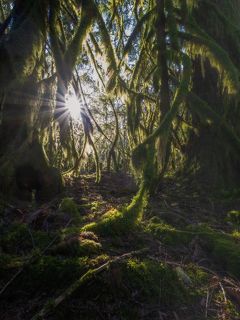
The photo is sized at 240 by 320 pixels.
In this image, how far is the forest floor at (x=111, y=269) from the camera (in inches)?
86.2

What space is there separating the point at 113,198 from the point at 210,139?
2.19m

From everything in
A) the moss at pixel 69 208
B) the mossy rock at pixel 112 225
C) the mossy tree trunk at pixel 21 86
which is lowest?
the mossy rock at pixel 112 225

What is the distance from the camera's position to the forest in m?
2.33

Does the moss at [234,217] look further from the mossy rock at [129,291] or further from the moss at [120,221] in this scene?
the mossy rock at [129,291]

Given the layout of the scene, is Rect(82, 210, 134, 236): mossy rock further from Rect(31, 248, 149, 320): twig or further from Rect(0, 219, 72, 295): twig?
Rect(31, 248, 149, 320): twig

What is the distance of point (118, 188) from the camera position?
5746 mm

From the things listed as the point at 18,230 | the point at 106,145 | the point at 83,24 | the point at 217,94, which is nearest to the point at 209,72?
the point at 217,94

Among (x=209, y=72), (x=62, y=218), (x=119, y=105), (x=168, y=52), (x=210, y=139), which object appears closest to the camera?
(x=62, y=218)

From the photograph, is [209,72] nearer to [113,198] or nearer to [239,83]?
→ [239,83]

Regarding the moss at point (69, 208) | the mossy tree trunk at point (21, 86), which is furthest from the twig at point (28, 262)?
the mossy tree trunk at point (21, 86)

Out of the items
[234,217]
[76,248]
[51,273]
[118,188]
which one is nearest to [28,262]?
[51,273]

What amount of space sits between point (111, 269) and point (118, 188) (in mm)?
3356

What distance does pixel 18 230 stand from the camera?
2979 mm

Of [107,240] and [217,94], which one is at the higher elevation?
[217,94]
